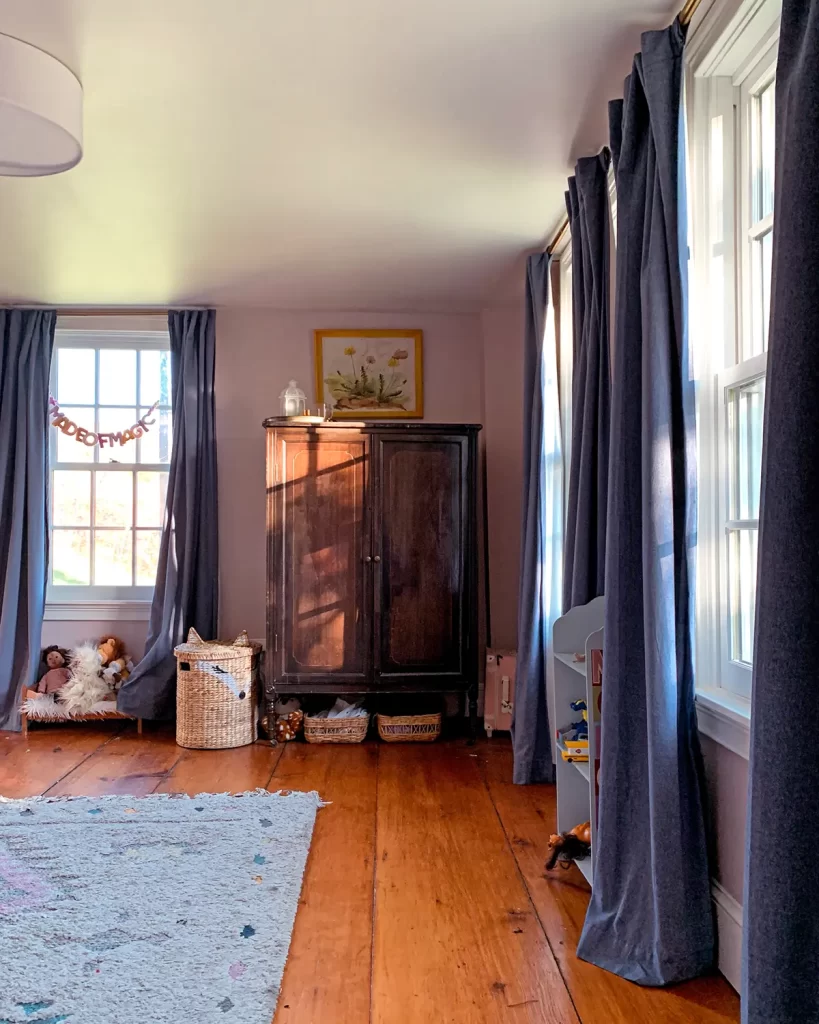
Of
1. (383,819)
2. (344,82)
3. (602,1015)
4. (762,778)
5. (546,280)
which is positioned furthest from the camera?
(546,280)

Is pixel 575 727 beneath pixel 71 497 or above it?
beneath

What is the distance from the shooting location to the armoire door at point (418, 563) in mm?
4391

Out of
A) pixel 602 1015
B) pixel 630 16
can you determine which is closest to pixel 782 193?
pixel 630 16

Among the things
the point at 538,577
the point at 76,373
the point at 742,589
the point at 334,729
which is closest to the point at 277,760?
the point at 334,729

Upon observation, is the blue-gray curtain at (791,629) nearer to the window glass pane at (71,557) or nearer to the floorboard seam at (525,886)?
the floorboard seam at (525,886)

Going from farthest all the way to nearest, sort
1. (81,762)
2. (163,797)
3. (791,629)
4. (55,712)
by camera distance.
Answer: (55,712), (81,762), (163,797), (791,629)

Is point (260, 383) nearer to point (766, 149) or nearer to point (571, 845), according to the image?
point (571, 845)

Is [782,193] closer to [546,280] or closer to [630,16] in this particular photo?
[630,16]

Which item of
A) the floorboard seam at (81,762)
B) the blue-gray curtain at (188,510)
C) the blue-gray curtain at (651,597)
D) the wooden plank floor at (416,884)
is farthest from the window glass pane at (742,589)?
the blue-gray curtain at (188,510)

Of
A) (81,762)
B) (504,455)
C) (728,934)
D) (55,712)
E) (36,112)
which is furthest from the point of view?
(504,455)

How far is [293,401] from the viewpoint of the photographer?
463 cm

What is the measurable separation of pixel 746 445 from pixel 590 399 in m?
0.76

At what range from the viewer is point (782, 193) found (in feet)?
4.44

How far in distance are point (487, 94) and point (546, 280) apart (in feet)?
4.34
